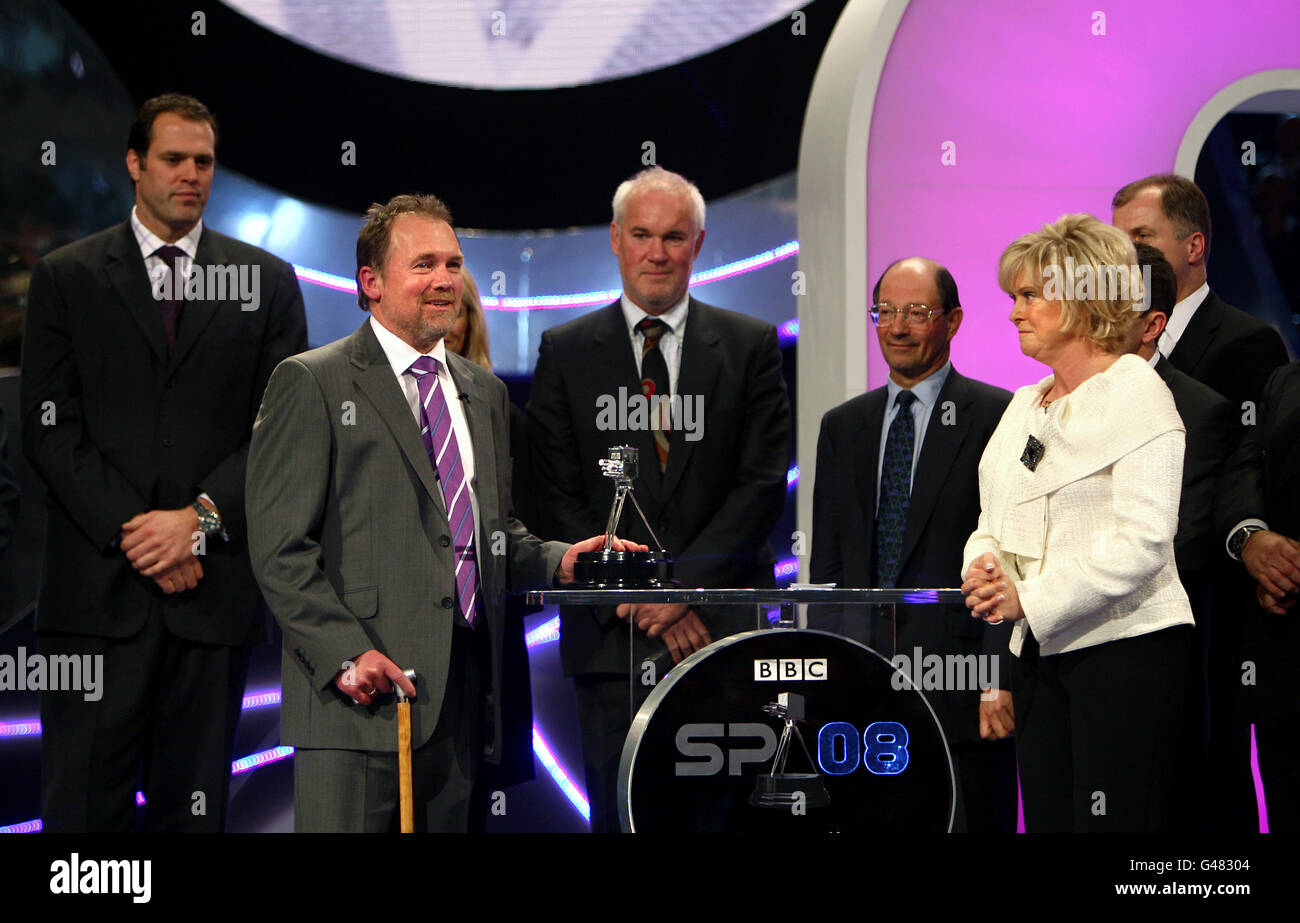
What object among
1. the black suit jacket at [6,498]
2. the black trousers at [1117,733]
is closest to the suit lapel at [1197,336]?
the black trousers at [1117,733]

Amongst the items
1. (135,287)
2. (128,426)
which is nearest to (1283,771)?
(128,426)

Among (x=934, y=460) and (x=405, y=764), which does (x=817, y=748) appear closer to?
(x=405, y=764)

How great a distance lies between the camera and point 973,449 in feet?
13.3

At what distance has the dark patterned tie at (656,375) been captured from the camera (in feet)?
14.0

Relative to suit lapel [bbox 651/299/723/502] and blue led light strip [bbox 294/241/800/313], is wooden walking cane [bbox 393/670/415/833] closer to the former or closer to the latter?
suit lapel [bbox 651/299/723/502]

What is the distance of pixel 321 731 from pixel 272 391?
81 cm

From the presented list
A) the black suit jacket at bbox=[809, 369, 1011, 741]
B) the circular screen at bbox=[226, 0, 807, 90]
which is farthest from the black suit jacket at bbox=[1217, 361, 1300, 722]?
the circular screen at bbox=[226, 0, 807, 90]

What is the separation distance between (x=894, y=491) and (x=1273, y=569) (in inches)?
39.4

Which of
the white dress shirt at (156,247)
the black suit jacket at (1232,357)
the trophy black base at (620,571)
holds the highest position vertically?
the white dress shirt at (156,247)

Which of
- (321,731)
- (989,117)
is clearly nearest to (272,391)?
(321,731)

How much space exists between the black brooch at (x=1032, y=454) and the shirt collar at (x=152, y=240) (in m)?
2.43

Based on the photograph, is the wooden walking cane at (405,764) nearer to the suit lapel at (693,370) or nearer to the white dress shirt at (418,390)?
the white dress shirt at (418,390)

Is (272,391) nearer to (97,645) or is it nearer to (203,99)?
(97,645)
